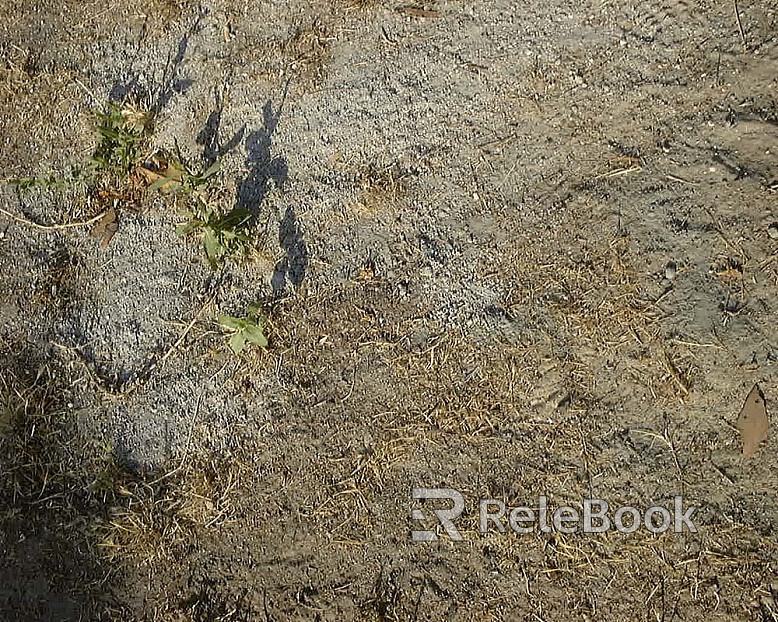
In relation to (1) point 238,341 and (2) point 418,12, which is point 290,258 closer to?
(1) point 238,341

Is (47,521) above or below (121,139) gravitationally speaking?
below

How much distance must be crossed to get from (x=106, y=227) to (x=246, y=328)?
36.8 inches

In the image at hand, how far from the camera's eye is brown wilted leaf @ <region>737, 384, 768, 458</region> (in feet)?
8.32

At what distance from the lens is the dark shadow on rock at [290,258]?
3.01m

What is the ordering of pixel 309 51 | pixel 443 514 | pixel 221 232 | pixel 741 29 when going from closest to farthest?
pixel 443 514, pixel 741 29, pixel 221 232, pixel 309 51

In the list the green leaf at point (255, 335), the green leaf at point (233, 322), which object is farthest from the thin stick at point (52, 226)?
the green leaf at point (255, 335)

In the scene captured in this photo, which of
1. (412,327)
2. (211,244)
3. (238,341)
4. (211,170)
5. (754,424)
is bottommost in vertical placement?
(754,424)

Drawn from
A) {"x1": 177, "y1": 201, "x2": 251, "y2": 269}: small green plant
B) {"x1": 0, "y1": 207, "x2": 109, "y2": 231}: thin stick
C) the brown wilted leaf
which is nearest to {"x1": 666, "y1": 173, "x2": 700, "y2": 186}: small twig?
the brown wilted leaf

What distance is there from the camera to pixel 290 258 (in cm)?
303

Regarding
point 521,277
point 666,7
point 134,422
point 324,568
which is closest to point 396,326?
point 521,277

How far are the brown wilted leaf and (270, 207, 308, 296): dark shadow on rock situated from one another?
1889mm

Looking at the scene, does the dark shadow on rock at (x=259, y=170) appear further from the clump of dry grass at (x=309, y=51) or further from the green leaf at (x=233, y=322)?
the green leaf at (x=233, y=322)

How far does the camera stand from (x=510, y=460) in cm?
273

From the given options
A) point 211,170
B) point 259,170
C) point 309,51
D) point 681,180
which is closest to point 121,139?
point 211,170
